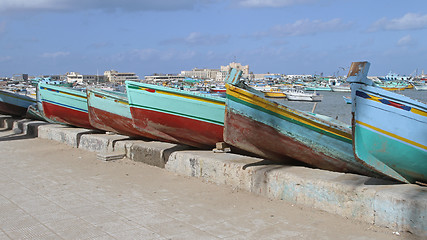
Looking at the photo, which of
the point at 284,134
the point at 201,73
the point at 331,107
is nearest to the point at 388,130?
the point at 284,134

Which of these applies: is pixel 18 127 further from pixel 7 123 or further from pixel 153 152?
pixel 153 152

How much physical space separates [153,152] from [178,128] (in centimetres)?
57

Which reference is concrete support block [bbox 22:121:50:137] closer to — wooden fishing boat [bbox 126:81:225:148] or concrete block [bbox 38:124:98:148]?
concrete block [bbox 38:124:98:148]

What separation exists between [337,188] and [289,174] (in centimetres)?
66

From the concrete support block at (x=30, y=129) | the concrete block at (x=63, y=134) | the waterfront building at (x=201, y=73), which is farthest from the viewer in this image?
the waterfront building at (x=201, y=73)

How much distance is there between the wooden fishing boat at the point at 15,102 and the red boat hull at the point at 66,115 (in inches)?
127

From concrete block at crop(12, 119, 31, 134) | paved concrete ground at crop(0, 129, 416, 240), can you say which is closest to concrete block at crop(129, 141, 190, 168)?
paved concrete ground at crop(0, 129, 416, 240)

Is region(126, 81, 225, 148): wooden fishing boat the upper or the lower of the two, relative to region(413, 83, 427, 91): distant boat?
upper

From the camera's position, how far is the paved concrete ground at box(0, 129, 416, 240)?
4.00m

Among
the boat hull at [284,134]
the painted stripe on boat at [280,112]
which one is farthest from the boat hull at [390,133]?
the painted stripe on boat at [280,112]

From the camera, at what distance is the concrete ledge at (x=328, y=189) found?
151 inches

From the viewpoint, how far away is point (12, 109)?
14344 millimetres

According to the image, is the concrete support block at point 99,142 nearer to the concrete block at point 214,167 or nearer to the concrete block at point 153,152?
the concrete block at point 153,152

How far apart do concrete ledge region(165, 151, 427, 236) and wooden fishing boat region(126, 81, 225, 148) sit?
0.70 meters
